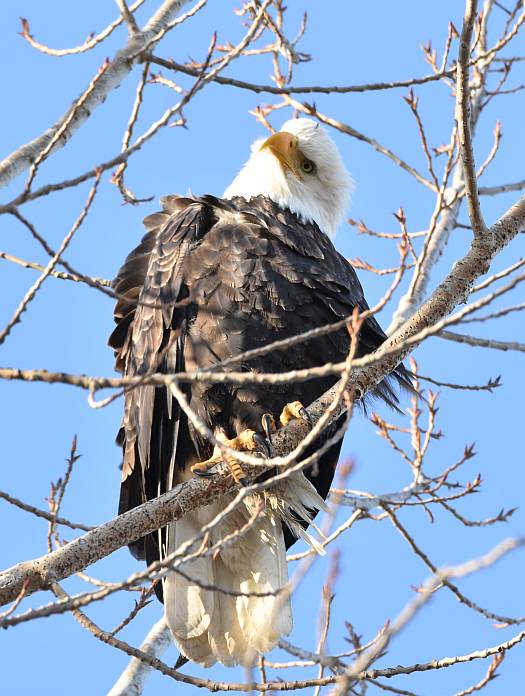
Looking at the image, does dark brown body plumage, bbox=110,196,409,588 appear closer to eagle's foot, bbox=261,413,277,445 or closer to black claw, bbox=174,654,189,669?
eagle's foot, bbox=261,413,277,445

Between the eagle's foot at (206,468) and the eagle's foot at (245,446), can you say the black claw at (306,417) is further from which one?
the eagle's foot at (206,468)

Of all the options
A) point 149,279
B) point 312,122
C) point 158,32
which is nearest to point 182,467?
point 149,279

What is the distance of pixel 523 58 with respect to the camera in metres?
5.15

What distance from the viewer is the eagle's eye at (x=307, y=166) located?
5.28 m

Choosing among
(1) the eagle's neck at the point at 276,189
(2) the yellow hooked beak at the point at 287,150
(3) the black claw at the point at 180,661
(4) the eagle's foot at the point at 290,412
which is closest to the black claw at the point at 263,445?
(4) the eagle's foot at the point at 290,412

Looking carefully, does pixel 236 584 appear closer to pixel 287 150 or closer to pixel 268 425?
pixel 268 425

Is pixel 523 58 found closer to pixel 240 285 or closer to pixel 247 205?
pixel 247 205

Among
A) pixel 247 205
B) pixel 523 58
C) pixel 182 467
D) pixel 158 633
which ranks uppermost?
pixel 523 58

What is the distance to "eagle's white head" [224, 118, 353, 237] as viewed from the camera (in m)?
4.96

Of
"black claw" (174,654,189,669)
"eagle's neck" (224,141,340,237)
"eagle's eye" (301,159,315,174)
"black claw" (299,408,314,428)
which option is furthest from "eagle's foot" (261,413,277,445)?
"eagle's eye" (301,159,315,174)

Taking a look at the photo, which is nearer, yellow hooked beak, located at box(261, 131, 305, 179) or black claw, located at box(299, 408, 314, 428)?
black claw, located at box(299, 408, 314, 428)

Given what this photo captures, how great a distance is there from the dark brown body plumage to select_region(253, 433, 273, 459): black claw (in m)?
0.24

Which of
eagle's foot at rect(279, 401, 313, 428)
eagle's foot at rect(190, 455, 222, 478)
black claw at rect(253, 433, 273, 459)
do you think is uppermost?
eagle's foot at rect(279, 401, 313, 428)

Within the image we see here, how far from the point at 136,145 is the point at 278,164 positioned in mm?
2499
